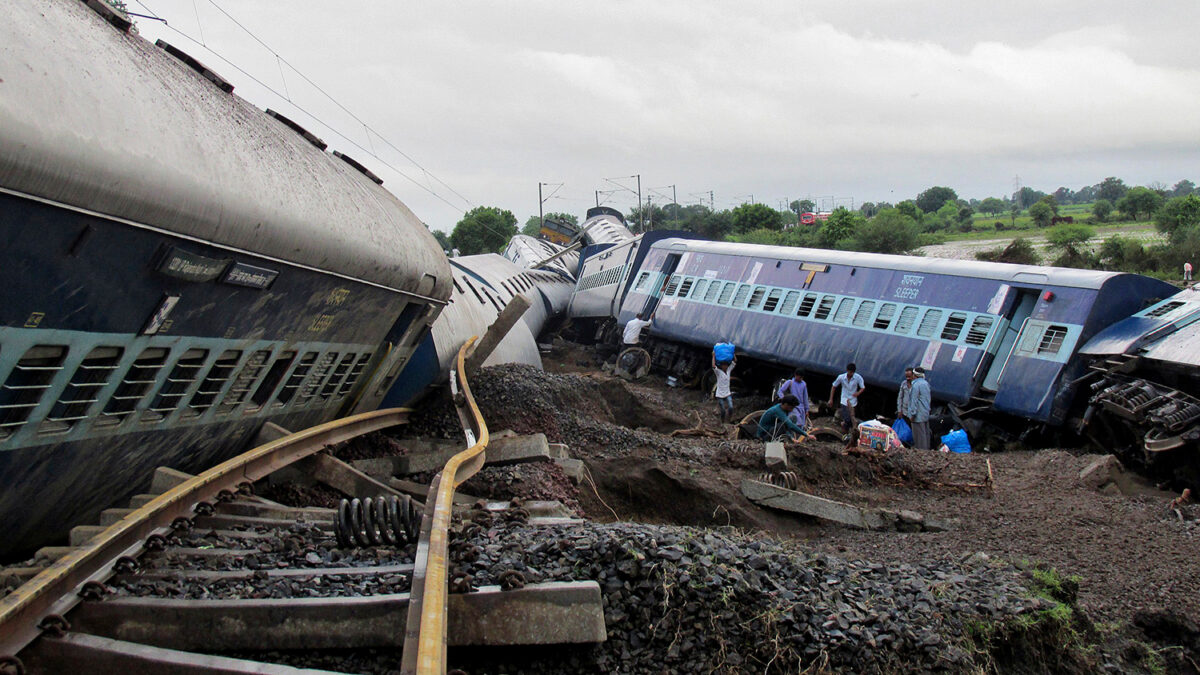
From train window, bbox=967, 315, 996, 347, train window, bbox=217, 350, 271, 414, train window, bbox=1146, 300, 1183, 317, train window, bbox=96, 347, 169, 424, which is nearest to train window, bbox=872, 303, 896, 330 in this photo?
train window, bbox=967, 315, 996, 347

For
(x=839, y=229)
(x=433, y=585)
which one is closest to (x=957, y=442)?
(x=433, y=585)

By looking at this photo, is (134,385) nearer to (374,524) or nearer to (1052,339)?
(374,524)

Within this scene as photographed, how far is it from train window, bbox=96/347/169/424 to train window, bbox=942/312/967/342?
1365 cm

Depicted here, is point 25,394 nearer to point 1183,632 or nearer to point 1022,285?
point 1183,632

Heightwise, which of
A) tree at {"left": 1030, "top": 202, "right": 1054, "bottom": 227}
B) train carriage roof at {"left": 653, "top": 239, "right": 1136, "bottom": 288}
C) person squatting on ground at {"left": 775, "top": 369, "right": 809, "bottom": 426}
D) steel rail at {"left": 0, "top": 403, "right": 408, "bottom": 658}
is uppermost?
tree at {"left": 1030, "top": 202, "right": 1054, "bottom": 227}

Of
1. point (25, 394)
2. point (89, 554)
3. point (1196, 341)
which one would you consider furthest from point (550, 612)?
point (1196, 341)

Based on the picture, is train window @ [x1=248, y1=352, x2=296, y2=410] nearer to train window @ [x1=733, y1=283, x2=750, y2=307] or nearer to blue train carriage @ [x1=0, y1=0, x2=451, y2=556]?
blue train carriage @ [x1=0, y1=0, x2=451, y2=556]

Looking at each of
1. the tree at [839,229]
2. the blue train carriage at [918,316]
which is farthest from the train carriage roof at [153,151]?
the tree at [839,229]

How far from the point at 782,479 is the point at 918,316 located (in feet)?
24.2

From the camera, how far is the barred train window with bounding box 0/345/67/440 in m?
5.20

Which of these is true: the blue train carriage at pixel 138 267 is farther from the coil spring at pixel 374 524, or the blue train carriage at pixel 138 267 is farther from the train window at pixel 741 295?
the train window at pixel 741 295

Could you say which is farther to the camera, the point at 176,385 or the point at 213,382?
the point at 213,382

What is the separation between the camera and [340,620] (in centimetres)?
471

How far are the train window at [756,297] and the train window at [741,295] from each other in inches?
9.4
